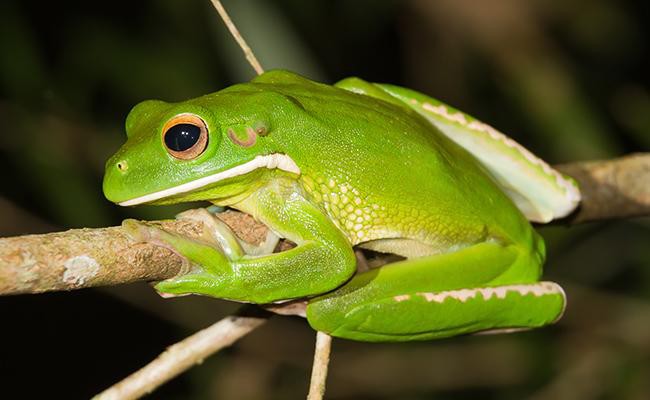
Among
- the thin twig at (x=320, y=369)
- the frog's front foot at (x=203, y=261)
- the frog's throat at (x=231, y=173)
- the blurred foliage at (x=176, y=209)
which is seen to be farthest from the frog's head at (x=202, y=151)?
the blurred foliage at (x=176, y=209)

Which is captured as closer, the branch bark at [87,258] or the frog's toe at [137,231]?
the branch bark at [87,258]

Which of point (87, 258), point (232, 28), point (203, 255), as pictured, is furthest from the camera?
point (232, 28)

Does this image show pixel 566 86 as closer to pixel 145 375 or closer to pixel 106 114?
pixel 106 114

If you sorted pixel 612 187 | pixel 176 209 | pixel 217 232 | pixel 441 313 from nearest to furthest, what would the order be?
pixel 217 232
pixel 441 313
pixel 612 187
pixel 176 209

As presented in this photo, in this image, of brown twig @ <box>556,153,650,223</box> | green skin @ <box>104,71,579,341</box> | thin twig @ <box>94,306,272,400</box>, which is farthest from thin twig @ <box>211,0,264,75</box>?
brown twig @ <box>556,153,650,223</box>

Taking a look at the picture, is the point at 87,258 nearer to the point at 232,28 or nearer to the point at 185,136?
the point at 185,136

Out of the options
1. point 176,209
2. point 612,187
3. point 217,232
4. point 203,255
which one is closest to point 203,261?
point 203,255

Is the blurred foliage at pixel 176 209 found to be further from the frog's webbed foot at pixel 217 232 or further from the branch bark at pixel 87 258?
the branch bark at pixel 87 258
